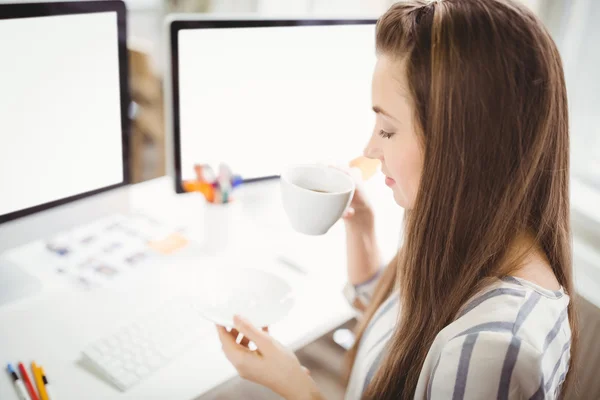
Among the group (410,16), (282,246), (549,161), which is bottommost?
(282,246)

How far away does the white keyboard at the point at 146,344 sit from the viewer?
2.40 feet

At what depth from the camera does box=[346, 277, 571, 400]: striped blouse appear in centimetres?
56

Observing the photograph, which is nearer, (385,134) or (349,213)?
(385,134)

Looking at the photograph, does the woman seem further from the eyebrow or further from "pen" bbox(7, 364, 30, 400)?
"pen" bbox(7, 364, 30, 400)

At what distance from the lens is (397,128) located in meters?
0.64

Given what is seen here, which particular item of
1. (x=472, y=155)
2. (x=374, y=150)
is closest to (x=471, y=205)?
(x=472, y=155)

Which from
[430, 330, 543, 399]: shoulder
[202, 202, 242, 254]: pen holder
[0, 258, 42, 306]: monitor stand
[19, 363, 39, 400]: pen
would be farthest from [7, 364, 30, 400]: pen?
[430, 330, 543, 399]: shoulder

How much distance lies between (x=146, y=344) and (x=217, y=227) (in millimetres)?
307

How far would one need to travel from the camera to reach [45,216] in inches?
36.9

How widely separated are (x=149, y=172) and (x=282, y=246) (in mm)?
1654

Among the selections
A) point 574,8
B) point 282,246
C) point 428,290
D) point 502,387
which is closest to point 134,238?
point 282,246

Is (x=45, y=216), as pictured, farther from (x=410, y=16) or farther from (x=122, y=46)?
(x=410, y=16)

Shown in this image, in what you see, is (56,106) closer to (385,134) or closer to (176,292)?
(176,292)

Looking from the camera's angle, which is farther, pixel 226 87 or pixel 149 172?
pixel 149 172
